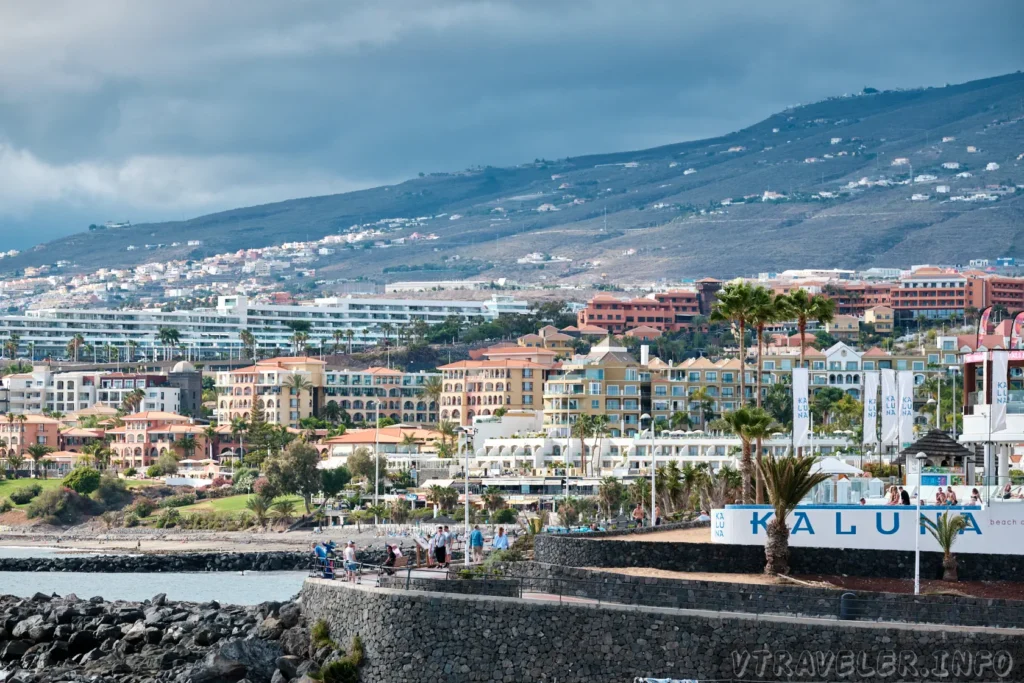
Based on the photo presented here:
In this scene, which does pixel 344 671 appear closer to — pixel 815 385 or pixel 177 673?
pixel 177 673

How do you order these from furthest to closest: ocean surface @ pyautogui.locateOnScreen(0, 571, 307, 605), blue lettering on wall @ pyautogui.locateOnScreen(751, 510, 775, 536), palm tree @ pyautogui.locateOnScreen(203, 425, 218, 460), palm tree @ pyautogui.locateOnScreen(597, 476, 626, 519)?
palm tree @ pyautogui.locateOnScreen(203, 425, 218, 460) → palm tree @ pyautogui.locateOnScreen(597, 476, 626, 519) → ocean surface @ pyautogui.locateOnScreen(0, 571, 307, 605) → blue lettering on wall @ pyautogui.locateOnScreen(751, 510, 775, 536)

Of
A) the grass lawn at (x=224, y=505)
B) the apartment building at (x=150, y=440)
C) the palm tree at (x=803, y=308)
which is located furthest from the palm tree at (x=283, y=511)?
the palm tree at (x=803, y=308)

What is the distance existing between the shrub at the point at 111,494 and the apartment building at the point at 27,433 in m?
30.4

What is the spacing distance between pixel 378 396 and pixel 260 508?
234ft

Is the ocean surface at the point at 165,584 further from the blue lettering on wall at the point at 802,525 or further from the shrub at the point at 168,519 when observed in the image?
the blue lettering on wall at the point at 802,525

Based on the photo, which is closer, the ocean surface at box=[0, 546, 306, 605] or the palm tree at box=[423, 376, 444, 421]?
the ocean surface at box=[0, 546, 306, 605]

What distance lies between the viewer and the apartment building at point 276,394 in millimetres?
179000

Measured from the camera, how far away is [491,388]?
170 meters

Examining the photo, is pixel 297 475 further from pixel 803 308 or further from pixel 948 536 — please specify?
pixel 948 536

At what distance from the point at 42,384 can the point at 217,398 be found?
65.0ft

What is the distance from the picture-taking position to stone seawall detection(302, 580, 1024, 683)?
1107 inches

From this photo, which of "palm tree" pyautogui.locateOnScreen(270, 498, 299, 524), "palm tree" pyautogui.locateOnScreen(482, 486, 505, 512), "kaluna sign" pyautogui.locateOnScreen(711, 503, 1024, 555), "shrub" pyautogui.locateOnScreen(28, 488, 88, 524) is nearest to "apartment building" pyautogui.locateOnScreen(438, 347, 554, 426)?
"shrub" pyautogui.locateOnScreen(28, 488, 88, 524)

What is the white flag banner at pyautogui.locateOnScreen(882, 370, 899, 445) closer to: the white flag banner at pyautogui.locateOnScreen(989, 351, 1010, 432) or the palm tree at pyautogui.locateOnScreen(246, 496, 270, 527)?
the white flag banner at pyautogui.locateOnScreen(989, 351, 1010, 432)

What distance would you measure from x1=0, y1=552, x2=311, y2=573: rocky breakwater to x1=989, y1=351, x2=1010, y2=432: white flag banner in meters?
59.2
